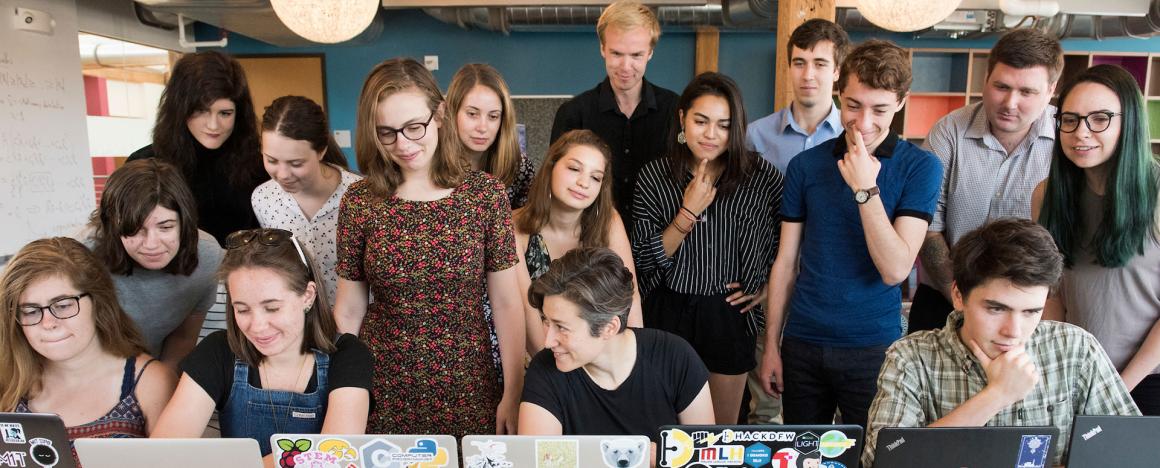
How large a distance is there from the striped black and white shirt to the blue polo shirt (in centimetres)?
22

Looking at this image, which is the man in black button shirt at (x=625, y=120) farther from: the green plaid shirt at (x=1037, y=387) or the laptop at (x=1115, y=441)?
the laptop at (x=1115, y=441)

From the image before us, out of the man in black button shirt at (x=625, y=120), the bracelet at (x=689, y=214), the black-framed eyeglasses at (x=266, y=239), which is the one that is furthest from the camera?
the man in black button shirt at (x=625, y=120)

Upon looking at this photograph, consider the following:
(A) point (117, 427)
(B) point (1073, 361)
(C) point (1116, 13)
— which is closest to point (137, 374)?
(A) point (117, 427)

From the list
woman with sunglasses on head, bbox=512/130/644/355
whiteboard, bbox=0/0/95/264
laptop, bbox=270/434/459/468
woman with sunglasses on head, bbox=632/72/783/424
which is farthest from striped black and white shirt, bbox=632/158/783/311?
whiteboard, bbox=0/0/95/264

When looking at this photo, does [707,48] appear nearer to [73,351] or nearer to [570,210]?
[570,210]

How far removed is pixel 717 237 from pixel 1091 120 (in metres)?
0.95

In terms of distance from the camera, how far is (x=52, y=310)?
1471 millimetres

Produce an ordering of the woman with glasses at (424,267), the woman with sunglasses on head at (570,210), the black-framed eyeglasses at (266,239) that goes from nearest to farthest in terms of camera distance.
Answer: the black-framed eyeglasses at (266,239) < the woman with glasses at (424,267) < the woman with sunglasses on head at (570,210)

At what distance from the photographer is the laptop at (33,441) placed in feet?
3.92

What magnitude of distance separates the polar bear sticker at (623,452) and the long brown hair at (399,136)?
78 cm

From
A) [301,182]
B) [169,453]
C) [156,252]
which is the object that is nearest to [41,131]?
[301,182]

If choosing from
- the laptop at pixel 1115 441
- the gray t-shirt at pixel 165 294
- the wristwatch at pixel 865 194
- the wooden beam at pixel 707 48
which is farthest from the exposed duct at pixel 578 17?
the laptop at pixel 1115 441

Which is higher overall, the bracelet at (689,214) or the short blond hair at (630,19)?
the short blond hair at (630,19)

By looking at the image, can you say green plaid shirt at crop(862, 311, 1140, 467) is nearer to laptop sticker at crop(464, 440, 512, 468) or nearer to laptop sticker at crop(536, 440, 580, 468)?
laptop sticker at crop(536, 440, 580, 468)
